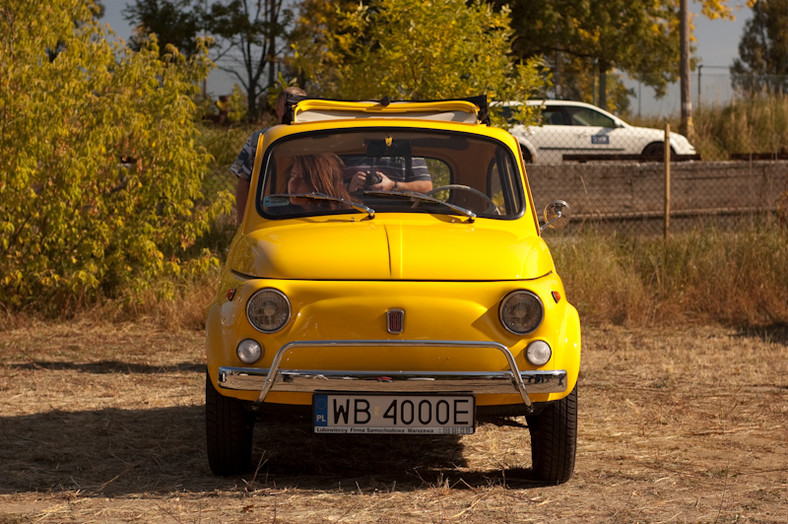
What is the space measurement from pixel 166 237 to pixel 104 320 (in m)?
0.94

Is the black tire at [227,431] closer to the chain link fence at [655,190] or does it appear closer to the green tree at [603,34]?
the chain link fence at [655,190]

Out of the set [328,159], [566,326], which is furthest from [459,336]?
[328,159]

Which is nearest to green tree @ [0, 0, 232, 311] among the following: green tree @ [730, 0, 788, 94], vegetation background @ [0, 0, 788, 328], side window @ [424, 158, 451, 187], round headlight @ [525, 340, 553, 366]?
vegetation background @ [0, 0, 788, 328]

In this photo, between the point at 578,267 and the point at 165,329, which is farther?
the point at 578,267

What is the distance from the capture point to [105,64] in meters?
9.39

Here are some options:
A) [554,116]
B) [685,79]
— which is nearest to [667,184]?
[554,116]

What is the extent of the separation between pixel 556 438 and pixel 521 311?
25.1 inches

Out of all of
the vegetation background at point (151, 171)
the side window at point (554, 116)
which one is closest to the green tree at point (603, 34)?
the side window at point (554, 116)

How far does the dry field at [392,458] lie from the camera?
443 centimetres

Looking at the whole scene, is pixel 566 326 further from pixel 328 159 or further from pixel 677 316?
pixel 677 316

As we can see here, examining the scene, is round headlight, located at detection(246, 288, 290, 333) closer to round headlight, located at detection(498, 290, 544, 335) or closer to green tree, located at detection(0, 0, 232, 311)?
round headlight, located at detection(498, 290, 544, 335)

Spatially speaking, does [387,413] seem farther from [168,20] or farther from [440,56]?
[168,20]

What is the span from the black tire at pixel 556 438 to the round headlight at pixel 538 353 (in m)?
0.30

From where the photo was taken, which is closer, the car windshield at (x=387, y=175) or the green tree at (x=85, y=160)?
the car windshield at (x=387, y=175)
